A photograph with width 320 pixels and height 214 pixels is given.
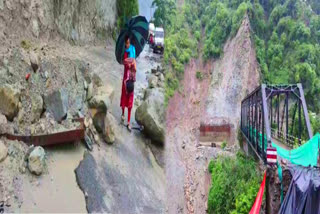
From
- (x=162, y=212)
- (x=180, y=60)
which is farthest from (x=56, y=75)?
(x=180, y=60)

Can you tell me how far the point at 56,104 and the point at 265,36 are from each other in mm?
39911

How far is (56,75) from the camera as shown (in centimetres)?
540

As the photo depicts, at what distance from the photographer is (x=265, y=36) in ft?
131

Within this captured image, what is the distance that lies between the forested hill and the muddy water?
27.2 m

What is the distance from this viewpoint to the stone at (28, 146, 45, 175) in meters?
3.87

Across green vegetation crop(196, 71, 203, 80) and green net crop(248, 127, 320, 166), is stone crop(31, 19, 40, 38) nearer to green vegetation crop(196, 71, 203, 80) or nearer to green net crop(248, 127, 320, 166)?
green net crop(248, 127, 320, 166)

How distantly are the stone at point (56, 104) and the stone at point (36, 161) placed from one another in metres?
0.86

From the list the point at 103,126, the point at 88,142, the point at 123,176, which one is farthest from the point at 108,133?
the point at 123,176

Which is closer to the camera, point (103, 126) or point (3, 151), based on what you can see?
point (3, 151)

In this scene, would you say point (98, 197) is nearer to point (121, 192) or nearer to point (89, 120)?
point (121, 192)

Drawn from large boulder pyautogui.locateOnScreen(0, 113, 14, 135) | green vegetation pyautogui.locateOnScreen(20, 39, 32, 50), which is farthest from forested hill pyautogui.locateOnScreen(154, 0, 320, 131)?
large boulder pyautogui.locateOnScreen(0, 113, 14, 135)

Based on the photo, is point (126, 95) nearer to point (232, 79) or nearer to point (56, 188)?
point (56, 188)

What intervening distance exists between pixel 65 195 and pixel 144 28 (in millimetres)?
3814

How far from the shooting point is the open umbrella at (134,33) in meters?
6.07
